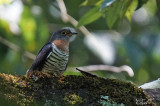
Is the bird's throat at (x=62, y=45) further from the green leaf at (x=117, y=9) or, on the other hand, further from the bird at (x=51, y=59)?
the green leaf at (x=117, y=9)

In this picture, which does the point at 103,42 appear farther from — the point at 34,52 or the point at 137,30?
the point at 137,30

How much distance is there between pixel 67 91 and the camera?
3178 millimetres

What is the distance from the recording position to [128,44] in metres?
6.37

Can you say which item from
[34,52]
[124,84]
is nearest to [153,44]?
[34,52]

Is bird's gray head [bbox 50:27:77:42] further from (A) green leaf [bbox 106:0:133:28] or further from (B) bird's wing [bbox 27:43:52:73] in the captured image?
(A) green leaf [bbox 106:0:133:28]

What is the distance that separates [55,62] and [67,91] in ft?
4.89

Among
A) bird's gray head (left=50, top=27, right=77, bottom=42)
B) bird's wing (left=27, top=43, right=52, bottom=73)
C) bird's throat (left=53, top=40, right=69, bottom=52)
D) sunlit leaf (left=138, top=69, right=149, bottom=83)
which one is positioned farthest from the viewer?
sunlit leaf (left=138, top=69, right=149, bottom=83)

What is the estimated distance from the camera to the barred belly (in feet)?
15.2

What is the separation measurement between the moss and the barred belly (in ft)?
4.11

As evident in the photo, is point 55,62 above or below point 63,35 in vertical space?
below

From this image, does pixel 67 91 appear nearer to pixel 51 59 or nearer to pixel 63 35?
pixel 51 59

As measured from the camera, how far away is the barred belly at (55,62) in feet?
15.2

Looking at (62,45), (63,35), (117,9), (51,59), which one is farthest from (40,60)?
(117,9)

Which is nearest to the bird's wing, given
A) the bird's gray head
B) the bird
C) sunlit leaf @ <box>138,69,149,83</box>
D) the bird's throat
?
the bird
